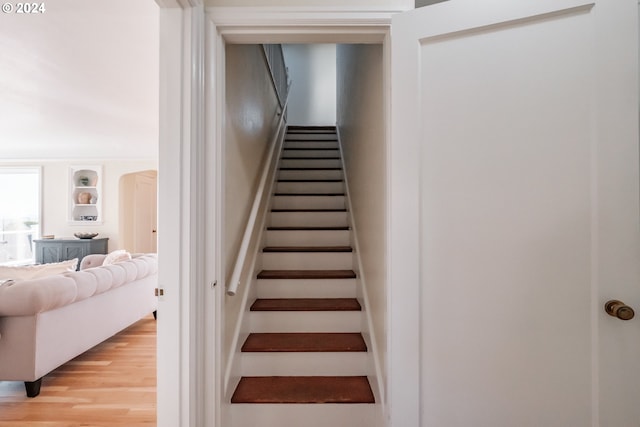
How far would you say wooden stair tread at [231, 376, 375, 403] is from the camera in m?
1.59

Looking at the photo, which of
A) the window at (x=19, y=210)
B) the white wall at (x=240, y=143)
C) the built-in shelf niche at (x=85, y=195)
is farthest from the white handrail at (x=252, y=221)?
the window at (x=19, y=210)

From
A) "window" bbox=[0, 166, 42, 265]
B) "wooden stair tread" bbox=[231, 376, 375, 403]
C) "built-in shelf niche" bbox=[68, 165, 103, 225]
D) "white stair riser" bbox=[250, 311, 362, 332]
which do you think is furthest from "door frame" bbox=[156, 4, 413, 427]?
"window" bbox=[0, 166, 42, 265]

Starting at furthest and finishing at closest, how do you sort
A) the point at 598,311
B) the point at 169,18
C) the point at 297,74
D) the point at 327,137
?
1. the point at 297,74
2. the point at 327,137
3. the point at 169,18
4. the point at 598,311

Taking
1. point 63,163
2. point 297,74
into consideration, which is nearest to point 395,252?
point 297,74

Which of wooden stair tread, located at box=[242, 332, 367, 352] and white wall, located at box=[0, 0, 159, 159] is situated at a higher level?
white wall, located at box=[0, 0, 159, 159]

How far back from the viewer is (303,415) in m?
1.58

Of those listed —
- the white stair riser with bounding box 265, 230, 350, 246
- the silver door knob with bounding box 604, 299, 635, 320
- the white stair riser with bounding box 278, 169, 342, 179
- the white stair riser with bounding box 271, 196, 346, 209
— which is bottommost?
the silver door knob with bounding box 604, 299, 635, 320

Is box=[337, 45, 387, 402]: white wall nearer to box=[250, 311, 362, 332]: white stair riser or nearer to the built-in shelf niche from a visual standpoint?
box=[250, 311, 362, 332]: white stair riser

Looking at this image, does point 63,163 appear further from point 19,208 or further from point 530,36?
point 530,36

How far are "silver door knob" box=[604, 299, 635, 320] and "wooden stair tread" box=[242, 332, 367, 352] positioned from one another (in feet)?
3.78

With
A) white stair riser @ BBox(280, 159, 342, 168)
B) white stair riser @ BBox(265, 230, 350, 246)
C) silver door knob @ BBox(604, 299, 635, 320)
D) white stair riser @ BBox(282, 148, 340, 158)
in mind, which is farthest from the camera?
white stair riser @ BBox(282, 148, 340, 158)

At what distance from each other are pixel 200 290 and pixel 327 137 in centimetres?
355

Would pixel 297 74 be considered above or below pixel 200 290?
above

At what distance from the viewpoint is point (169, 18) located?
1.24 m
